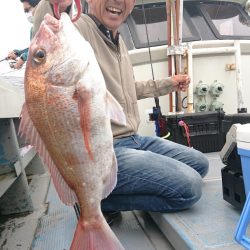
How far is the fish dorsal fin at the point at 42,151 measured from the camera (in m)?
1.30

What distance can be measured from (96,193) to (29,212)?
1.98 m

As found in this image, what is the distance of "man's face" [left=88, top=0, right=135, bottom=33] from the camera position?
2322 mm

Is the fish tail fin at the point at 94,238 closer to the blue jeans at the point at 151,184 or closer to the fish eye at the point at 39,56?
the fish eye at the point at 39,56

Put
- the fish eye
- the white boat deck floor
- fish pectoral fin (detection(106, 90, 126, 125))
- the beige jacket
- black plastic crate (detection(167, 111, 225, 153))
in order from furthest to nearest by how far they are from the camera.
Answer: black plastic crate (detection(167, 111, 225, 153))
the beige jacket
the white boat deck floor
fish pectoral fin (detection(106, 90, 126, 125))
the fish eye

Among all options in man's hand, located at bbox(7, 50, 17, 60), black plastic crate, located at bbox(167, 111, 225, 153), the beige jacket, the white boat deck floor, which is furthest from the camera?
man's hand, located at bbox(7, 50, 17, 60)

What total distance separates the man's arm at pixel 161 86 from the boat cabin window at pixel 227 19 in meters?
2.82

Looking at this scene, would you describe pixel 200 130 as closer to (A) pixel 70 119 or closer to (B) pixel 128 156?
(B) pixel 128 156

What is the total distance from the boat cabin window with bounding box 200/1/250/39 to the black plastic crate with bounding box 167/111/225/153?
1913 millimetres

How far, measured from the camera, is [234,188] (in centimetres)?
204

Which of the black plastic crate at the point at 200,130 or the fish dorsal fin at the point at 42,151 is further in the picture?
the black plastic crate at the point at 200,130

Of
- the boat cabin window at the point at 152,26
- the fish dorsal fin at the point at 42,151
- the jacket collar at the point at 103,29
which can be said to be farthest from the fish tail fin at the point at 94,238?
the boat cabin window at the point at 152,26

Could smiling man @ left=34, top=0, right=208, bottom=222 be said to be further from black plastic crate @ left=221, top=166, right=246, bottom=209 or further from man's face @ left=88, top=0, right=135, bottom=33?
black plastic crate @ left=221, top=166, right=246, bottom=209

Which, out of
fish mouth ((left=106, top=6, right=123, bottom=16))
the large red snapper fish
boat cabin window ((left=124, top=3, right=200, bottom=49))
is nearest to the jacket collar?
fish mouth ((left=106, top=6, right=123, bottom=16))

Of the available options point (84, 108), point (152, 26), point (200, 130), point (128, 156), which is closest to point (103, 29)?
point (128, 156)
